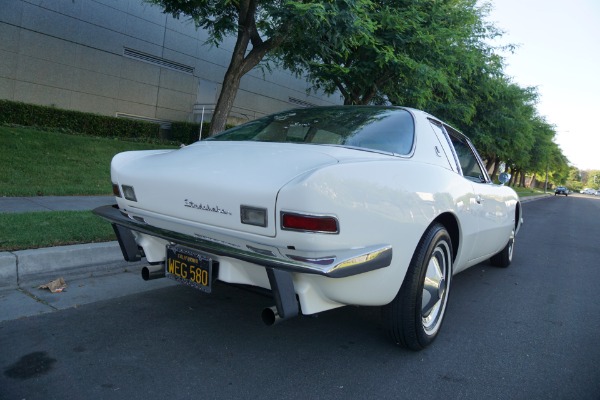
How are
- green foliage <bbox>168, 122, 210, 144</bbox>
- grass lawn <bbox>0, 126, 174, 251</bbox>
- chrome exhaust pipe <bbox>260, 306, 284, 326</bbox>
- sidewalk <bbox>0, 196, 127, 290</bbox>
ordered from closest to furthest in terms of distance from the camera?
1. chrome exhaust pipe <bbox>260, 306, 284, 326</bbox>
2. sidewalk <bbox>0, 196, 127, 290</bbox>
3. grass lawn <bbox>0, 126, 174, 251</bbox>
4. green foliage <bbox>168, 122, 210, 144</bbox>

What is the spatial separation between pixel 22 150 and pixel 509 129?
Result: 55.3 ft

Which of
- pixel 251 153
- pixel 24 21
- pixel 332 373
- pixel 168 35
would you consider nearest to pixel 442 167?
pixel 251 153

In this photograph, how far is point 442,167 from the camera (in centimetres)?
319

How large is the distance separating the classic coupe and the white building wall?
26.2ft

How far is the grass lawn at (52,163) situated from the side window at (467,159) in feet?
20.0


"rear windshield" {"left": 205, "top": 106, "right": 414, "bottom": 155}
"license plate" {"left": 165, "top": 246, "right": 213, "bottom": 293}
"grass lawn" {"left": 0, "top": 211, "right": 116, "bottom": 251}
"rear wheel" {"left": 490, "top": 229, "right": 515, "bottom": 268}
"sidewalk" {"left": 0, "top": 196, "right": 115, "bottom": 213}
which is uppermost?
"rear windshield" {"left": 205, "top": 106, "right": 414, "bottom": 155}

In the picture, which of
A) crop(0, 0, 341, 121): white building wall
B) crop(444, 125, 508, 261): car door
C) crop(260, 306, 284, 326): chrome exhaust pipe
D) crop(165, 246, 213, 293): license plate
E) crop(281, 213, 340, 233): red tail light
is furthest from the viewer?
crop(0, 0, 341, 121): white building wall

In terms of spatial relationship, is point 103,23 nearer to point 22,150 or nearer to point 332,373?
point 22,150

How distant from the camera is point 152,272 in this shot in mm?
2881

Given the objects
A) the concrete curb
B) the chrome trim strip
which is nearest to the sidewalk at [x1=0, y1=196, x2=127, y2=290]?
the concrete curb

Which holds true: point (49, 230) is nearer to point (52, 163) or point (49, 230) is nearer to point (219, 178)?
point (219, 178)

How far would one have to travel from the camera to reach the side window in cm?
388

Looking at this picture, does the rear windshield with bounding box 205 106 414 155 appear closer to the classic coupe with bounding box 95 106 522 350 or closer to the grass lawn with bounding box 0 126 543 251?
the classic coupe with bounding box 95 106 522 350

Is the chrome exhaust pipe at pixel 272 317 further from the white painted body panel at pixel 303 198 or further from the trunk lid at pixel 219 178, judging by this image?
the trunk lid at pixel 219 178
